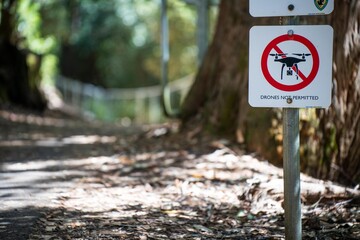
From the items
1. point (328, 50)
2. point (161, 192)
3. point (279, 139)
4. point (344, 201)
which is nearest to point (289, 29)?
point (328, 50)

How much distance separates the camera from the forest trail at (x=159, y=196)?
4402mm

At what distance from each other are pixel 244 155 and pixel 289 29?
3667mm

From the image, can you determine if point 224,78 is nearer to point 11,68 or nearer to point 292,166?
point 292,166

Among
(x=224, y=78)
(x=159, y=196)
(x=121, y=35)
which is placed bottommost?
(x=159, y=196)

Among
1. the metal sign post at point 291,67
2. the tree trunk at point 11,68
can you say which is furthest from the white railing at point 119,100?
the metal sign post at point 291,67

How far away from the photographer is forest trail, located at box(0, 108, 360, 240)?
14.4 feet

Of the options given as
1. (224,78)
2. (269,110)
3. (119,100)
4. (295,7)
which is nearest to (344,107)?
(269,110)

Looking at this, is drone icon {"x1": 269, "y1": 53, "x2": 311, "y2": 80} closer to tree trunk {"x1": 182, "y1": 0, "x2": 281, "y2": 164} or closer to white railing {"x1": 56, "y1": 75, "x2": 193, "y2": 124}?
tree trunk {"x1": 182, "y1": 0, "x2": 281, "y2": 164}

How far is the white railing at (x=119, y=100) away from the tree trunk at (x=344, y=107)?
17.4 meters

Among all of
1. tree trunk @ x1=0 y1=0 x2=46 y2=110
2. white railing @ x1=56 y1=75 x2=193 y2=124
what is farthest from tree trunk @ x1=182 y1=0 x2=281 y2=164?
white railing @ x1=56 y1=75 x2=193 y2=124

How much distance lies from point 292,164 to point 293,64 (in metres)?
0.70

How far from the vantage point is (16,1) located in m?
15.3

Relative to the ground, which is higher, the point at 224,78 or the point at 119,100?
the point at 224,78

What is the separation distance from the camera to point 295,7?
11.4ft
